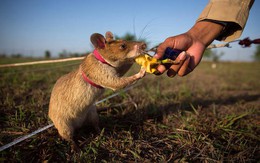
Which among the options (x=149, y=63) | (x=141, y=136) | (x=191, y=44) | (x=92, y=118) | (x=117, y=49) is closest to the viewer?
(x=149, y=63)

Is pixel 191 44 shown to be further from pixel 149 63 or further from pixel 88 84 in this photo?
pixel 88 84

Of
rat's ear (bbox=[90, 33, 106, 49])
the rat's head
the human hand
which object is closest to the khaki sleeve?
the human hand

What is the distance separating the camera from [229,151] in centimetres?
209


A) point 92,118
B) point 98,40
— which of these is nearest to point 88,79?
point 98,40

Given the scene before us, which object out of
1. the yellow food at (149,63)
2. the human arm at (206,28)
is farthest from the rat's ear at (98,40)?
the human arm at (206,28)

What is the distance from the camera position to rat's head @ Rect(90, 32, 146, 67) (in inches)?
86.1

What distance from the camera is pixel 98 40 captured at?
2236mm

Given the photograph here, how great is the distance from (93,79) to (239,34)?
2.35 m

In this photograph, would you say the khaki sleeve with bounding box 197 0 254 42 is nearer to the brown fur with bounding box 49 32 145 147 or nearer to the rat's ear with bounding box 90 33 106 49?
the brown fur with bounding box 49 32 145 147

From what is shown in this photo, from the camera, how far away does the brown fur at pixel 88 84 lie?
2.21m

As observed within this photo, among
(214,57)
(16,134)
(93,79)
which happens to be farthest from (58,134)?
(214,57)

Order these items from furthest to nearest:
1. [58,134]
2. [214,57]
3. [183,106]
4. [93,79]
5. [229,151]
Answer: [214,57]
[183,106]
[58,134]
[93,79]
[229,151]

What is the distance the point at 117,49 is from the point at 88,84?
2.15 ft

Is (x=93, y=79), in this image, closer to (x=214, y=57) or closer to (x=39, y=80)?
(x=39, y=80)
